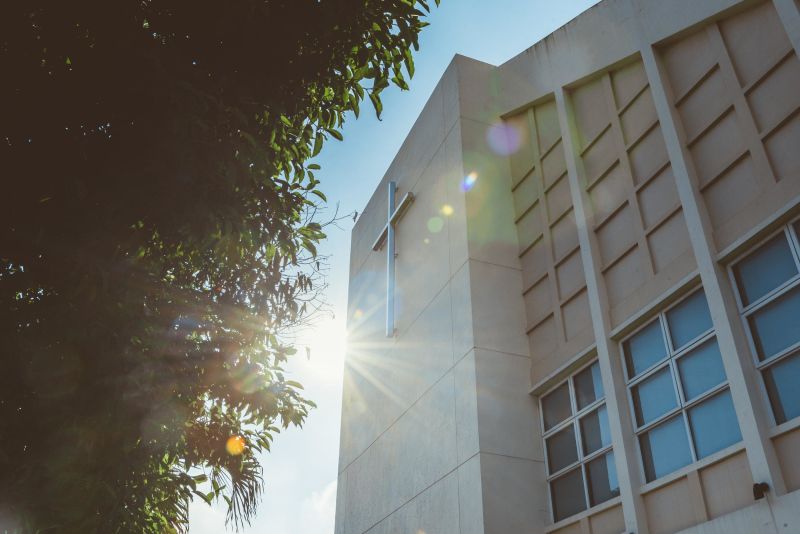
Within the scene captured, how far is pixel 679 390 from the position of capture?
739cm

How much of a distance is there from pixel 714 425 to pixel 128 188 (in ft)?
18.6

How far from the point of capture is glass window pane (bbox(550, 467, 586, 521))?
27.9ft

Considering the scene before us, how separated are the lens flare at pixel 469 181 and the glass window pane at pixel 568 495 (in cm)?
490

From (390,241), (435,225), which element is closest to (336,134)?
(435,225)

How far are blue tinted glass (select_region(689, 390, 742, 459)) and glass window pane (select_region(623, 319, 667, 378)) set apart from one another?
0.92m

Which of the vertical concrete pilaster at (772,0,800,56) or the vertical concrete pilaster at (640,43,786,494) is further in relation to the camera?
the vertical concrete pilaster at (772,0,800,56)

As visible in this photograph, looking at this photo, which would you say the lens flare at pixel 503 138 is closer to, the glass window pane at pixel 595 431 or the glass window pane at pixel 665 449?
the glass window pane at pixel 595 431

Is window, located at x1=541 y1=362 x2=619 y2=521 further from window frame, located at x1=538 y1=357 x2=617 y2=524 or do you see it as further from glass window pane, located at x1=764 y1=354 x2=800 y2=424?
glass window pane, located at x1=764 y1=354 x2=800 y2=424

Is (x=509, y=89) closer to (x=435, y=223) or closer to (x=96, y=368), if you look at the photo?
(x=435, y=223)

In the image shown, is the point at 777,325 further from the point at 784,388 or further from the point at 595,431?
the point at 595,431

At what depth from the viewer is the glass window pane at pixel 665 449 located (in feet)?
23.4

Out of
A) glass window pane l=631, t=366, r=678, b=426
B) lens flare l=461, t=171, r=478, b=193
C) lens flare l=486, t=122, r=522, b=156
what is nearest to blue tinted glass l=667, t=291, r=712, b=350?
glass window pane l=631, t=366, r=678, b=426

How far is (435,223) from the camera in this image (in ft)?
41.1

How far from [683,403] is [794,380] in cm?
129
